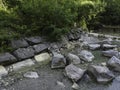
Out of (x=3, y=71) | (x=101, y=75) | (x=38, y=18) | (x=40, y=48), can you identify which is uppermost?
(x=38, y=18)

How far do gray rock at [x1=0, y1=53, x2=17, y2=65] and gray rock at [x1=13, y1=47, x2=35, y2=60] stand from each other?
17 centimetres

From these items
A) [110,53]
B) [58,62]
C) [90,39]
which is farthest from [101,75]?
[90,39]

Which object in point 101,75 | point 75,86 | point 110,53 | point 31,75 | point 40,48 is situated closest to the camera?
point 75,86

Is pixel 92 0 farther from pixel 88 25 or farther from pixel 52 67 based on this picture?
pixel 52 67

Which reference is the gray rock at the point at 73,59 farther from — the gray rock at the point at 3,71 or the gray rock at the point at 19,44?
the gray rock at the point at 3,71

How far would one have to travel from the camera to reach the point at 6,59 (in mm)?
4602

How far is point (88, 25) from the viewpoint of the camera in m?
9.86

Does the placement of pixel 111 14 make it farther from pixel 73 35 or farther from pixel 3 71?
pixel 3 71

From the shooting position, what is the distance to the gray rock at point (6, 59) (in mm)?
4578

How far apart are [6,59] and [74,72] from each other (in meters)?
1.58

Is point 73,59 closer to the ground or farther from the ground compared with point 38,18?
closer to the ground

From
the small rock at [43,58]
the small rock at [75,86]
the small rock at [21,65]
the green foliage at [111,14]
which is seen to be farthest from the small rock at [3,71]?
the green foliage at [111,14]

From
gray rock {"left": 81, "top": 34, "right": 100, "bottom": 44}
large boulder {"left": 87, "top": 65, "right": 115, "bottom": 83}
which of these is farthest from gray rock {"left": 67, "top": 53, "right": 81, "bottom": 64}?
gray rock {"left": 81, "top": 34, "right": 100, "bottom": 44}

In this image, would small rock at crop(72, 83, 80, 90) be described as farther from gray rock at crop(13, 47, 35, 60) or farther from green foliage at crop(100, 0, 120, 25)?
green foliage at crop(100, 0, 120, 25)
